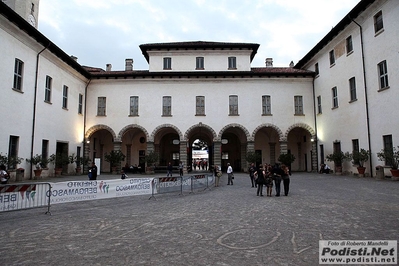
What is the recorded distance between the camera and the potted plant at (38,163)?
1869 centimetres

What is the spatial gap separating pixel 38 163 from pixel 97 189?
39.4 ft

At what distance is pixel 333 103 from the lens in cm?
2431

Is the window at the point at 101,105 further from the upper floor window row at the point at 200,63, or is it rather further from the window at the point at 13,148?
the window at the point at 13,148

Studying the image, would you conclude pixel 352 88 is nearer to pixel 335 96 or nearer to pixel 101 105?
pixel 335 96

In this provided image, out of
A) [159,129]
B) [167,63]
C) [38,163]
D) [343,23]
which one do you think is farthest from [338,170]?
[38,163]

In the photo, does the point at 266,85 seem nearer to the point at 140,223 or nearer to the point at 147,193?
the point at 147,193

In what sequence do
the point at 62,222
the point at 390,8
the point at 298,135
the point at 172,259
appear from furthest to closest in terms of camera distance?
the point at 298,135, the point at 390,8, the point at 62,222, the point at 172,259

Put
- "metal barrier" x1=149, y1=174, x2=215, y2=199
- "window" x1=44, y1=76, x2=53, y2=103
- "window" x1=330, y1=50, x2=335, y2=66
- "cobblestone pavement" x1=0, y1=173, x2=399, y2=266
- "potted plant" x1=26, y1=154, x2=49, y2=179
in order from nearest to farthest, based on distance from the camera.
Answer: "cobblestone pavement" x1=0, y1=173, x2=399, y2=266 → "metal barrier" x1=149, y1=174, x2=215, y2=199 → "potted plant" x1=26, y1=154, x2=49, y2=179 → "window" x1=44, y1=76, x2=53, y2=103 → "window" x1=330, y1=50, x2=335, y2=66

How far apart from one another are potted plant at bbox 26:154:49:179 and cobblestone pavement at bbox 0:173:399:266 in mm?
10995

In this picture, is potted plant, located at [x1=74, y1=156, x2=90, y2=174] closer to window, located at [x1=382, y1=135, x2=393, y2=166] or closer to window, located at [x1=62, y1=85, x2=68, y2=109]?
window, located at [x1=62, y1=85, x2=68, y2=109]

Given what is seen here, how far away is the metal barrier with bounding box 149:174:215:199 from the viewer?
1191 centimetres

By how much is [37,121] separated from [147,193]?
12.6 metres

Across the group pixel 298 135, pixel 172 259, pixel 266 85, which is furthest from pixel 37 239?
pixel 298 135

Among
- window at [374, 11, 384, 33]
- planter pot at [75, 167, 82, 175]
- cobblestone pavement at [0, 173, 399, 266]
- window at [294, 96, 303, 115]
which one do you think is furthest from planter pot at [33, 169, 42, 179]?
window at [374, 11, 384, 33]
